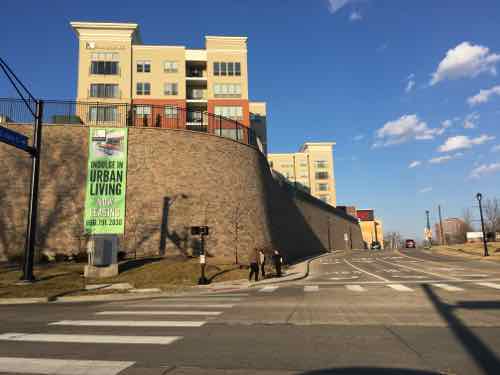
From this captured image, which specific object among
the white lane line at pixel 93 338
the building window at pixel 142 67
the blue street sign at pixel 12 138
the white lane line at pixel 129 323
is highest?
the building window at pixel 142 67


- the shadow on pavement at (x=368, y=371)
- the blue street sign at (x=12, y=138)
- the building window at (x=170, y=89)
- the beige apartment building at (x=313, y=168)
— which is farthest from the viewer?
the beige apartment building at (x=313, y=168)

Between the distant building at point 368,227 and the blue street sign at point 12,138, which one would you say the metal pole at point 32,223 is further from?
the distant building at point 368,227

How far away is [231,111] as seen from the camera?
52125 millimetres

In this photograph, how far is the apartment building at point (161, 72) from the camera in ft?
162

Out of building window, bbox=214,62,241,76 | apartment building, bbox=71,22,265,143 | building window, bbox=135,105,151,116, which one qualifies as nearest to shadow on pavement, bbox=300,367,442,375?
building window, bbox=135,105,151,116

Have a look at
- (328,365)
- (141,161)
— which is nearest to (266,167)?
(141,161)

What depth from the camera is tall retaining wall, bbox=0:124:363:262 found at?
26.0 metres

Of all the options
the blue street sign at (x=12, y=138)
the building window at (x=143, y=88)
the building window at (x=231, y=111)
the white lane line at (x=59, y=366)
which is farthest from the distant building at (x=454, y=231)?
→ the white lane line at (x=59, y=366)

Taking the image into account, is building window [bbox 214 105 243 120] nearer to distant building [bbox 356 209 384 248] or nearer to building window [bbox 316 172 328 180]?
building window [bbox 316 172 328 180]

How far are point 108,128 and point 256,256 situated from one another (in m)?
14.9

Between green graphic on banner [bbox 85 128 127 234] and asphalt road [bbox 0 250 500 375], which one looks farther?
green graphic on banner [bbox 85 128 127 234]

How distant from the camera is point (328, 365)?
525 centimetres

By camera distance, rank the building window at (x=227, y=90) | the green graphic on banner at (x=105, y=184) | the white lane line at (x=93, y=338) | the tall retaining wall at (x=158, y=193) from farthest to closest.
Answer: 1. the building window at (x=227, y=90)
2. the green graphic on banner at (x=105, y=184)
3. the tall retaining wall at (x=158, y=193)
4. the white lane line at (x=93, y=338)

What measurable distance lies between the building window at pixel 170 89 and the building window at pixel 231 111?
599 cm
